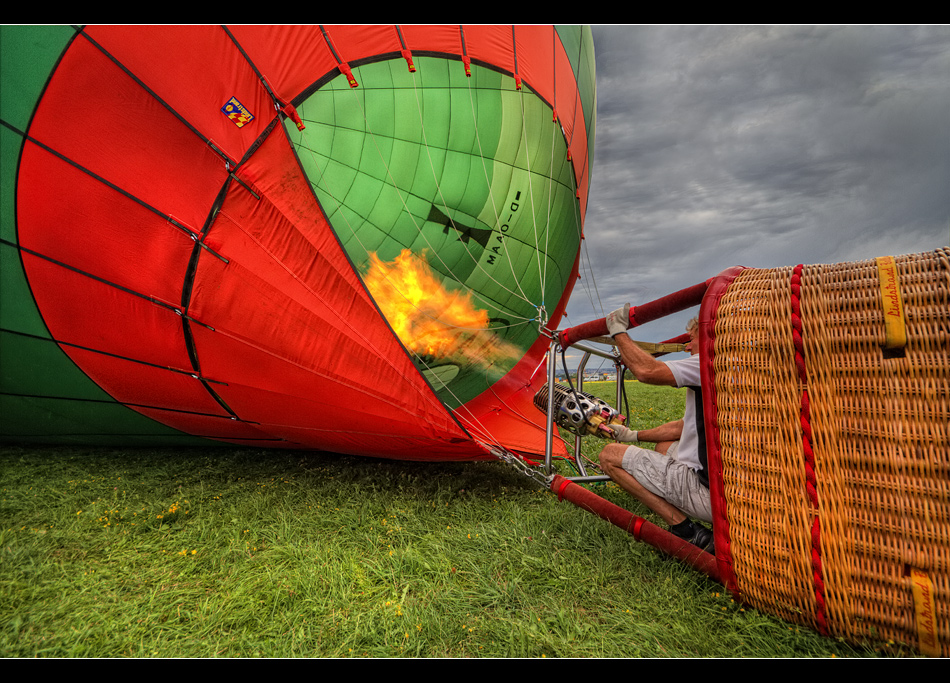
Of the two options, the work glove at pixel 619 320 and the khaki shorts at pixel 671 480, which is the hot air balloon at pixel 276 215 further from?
the work glove at pixel 619 320

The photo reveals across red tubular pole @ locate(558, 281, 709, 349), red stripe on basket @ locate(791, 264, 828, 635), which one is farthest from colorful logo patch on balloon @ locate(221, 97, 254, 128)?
red stripe on basket @ locate(791, 264, 828, 635)

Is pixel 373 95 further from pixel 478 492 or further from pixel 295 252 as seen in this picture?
pixel 478 492

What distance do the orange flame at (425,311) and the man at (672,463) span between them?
4.22 feet

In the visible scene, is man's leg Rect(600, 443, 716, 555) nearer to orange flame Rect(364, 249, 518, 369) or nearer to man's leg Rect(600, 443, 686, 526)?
man's leg Rect(600, 443, 686, 526)

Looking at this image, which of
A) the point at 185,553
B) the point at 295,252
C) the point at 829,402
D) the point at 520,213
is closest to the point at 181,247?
the point at 295,252

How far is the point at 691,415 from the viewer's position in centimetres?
228

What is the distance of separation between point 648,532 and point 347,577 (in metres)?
1.37

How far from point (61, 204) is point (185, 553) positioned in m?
2.07

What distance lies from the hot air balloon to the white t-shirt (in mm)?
1158

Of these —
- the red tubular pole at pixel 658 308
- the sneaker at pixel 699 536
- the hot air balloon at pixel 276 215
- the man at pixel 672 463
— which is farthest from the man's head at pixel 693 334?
the hot air balloon at pixel 276 215

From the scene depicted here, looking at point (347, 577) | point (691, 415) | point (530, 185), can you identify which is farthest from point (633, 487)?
point (530, 185)

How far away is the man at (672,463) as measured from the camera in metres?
2.12

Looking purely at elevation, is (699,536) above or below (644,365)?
below

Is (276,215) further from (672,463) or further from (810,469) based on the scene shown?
(810,469)
